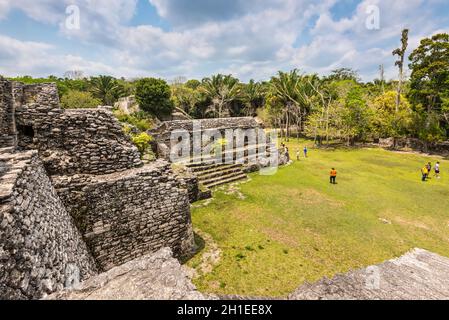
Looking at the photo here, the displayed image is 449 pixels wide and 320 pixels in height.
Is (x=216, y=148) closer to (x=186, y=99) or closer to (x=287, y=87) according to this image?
(x=287, y=87)

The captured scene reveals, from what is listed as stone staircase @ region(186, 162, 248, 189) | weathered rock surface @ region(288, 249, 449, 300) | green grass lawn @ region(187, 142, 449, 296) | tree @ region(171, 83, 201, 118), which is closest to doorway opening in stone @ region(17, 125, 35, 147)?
green grass lawn @ region(187, 142, 449, 296)

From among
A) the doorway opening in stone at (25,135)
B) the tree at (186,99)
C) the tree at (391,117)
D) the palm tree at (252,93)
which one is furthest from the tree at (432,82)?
the tree at (186,99)

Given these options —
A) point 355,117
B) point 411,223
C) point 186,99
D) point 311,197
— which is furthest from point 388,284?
point 186,99

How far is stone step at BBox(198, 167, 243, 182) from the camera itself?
42.5 feet

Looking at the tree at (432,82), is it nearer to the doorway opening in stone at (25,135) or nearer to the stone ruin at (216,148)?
the stone ruin at (216,148)

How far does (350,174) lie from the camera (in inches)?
597

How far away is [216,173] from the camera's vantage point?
13656mm

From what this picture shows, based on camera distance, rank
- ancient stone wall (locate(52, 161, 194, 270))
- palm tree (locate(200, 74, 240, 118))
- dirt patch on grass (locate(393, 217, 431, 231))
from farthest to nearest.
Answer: palm tree (locate(200, 74, 240, 118)) < dirt patch on grass (locate(393, 217, 431, 231)) < ancient stone wall (locate(52, 161, 194, 270))

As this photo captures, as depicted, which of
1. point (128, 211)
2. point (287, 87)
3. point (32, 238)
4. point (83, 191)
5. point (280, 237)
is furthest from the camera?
point (287, 87)

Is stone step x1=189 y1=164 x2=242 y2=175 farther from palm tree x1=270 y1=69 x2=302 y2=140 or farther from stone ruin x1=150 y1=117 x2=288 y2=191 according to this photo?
palm tree x1=270 y1=69 x2=302 y2=140

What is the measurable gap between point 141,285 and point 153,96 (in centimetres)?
3699

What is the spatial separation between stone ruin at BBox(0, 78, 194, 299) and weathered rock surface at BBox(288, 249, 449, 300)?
3524 mm
